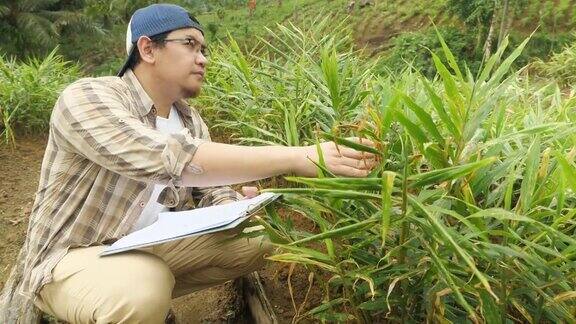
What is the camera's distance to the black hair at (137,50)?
73.9 inches

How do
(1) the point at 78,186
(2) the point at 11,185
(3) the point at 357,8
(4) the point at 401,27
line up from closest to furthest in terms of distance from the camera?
(1) the point at 78,186 < (2) the point at 11,185 < (4) the point at 401,27 < (3) the point at 357,8

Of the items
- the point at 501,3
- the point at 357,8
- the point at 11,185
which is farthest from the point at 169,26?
the point at 357,8

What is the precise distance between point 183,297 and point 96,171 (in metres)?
0.81

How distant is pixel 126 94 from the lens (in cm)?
185

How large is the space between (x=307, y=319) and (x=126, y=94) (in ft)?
2.90

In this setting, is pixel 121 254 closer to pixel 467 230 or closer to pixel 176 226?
pixel 176 226

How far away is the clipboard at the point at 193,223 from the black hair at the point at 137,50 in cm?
55

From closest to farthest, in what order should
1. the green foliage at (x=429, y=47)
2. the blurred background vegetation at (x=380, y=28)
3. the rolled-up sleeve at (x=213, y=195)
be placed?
1. the rolled-up sleeve at (x=213, y=195)
2. the green foliage at (x=429, y=47)
3. the blurred background vegetation at (x=380, y=28)

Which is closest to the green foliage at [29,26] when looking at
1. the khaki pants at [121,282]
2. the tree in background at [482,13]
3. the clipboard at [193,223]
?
the tree in background at [482,13]

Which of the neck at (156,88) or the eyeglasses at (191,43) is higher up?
the eyeglasses at (191,43)

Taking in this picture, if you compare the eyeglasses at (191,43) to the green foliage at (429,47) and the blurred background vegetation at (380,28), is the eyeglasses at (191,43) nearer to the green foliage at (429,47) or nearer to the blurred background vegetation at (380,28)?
the blurred background vegetation at (380,28)

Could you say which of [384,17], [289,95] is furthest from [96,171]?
[384,17]

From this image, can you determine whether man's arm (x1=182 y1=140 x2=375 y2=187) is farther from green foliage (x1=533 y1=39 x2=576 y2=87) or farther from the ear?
green foliage (x1=533 y1=39 x2=576 y2=87)

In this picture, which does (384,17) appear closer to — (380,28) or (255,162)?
(380,28)
